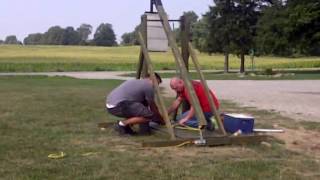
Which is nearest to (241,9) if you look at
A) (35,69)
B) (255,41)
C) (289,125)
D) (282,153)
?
(255,41)

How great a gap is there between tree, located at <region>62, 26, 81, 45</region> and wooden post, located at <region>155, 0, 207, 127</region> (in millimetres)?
174548

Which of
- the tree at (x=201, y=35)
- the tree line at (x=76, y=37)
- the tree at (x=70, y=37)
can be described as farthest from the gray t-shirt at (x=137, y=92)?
the tree at (x=70, y=37)

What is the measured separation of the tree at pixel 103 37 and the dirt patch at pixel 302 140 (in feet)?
554

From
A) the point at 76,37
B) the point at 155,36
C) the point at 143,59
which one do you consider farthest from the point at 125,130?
the point at 76,37

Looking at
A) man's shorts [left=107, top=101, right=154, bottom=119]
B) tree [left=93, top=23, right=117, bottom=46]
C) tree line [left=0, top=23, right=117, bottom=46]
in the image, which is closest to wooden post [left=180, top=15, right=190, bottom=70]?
man's shorts [left=107, top=101, right=154, bottom=119]

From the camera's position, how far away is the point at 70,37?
188 metres

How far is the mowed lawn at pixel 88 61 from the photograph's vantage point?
89.6 meters

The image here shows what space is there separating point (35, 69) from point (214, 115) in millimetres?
76530

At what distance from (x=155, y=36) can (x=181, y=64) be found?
1287 mm

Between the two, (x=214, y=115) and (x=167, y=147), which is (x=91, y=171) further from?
(x=214, y=115)

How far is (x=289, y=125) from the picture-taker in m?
13.8

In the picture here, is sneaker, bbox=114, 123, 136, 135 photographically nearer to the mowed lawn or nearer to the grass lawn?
the grass lawn

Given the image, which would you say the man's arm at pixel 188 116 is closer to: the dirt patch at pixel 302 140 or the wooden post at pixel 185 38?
the wooden post at pixel 185 38

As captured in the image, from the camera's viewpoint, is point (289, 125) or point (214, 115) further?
point (289, 125)
